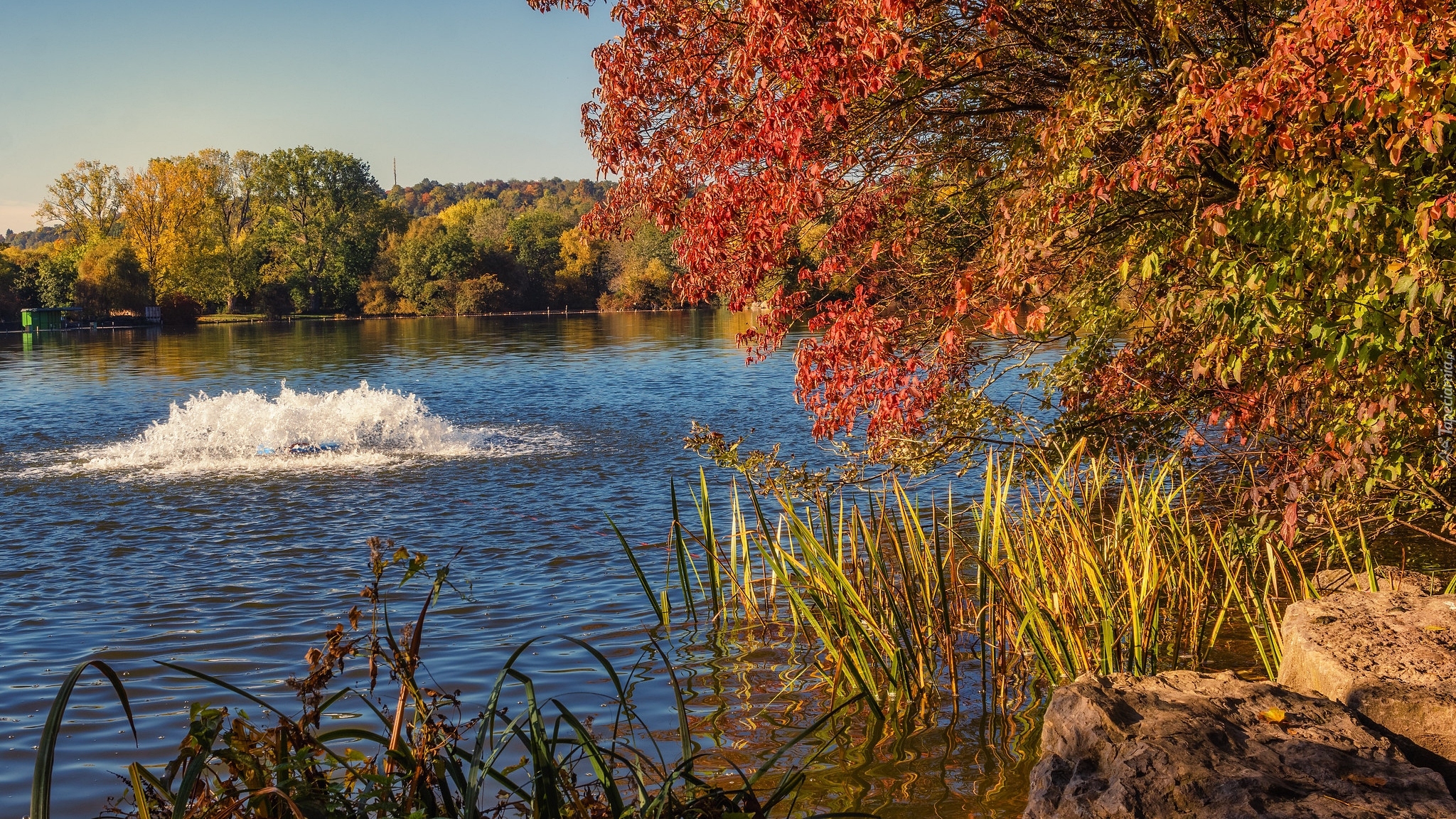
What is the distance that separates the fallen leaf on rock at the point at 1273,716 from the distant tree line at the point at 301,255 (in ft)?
258

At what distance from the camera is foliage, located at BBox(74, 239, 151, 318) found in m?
79.4

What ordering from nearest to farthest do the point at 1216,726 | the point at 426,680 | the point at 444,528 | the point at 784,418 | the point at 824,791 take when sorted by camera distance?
the point at 1216,726 < the point at 824,791 < the point at 426,680 < the point at 444,528 < the point at 784,418

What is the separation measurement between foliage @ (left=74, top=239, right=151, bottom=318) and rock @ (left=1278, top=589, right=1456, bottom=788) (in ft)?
281

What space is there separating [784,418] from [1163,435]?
519 inches

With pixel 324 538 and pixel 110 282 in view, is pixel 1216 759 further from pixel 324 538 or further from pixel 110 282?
pixel 110 282

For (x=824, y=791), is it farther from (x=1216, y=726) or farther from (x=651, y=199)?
(x=651, y=199)

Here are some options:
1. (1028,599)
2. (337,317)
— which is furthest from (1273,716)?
(337,317)

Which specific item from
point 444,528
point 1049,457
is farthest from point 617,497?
point 1049,457

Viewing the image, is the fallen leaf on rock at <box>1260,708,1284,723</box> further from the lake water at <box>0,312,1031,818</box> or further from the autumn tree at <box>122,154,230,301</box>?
the autumn tree at <box>122,154,230,301</box>

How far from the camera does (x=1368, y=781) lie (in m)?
3.52

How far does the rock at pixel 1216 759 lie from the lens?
336 centimetres

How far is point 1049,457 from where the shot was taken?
8.65 metres

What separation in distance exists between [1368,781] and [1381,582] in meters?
2.70

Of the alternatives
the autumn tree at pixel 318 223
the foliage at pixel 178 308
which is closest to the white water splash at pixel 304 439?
the foliage at pixel 178 308
